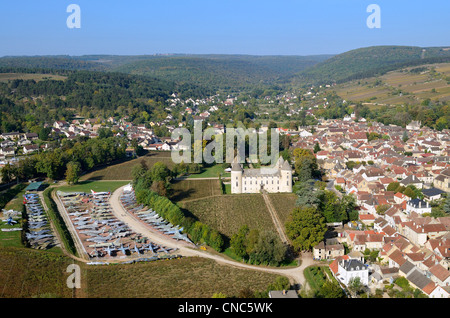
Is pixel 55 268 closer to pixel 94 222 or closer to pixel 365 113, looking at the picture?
pixel 94 222

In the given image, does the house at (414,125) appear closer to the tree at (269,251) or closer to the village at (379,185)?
the village at (379,185)

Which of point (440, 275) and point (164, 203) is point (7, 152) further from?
point (440, 275)

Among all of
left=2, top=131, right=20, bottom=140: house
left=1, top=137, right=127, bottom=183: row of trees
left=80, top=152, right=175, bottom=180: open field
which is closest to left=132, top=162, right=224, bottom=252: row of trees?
left=80, top=152, right=175, bottom=180: open field

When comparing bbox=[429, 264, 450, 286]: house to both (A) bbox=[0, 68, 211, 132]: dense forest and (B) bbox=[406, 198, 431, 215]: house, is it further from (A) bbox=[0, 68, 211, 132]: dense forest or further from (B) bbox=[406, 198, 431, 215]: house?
(A) bbox=[0, 68, 211, 132]: dense forest

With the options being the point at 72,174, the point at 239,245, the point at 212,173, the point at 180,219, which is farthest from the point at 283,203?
the point at 72,174

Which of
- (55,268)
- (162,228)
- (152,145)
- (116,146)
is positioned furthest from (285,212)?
(152,145)

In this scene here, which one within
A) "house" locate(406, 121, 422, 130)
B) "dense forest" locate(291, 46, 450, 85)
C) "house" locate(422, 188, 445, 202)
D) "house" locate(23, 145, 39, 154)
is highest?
"dense forest" locate(291, 46, 450, 85)
